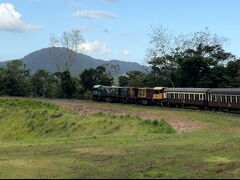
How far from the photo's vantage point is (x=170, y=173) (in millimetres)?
10188

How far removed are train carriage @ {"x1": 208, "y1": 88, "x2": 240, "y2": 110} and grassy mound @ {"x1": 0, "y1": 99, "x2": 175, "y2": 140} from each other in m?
11.2

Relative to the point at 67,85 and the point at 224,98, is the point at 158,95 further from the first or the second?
the point at 67,85

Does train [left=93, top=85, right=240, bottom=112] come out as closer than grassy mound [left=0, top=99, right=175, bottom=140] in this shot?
No

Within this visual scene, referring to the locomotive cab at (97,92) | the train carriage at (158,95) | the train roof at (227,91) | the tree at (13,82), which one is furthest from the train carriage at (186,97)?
the tree at (13,82)

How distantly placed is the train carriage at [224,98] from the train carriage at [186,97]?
1315 millimetres

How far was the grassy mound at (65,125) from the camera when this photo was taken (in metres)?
26.0

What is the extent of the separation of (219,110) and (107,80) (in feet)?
144

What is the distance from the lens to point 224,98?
35.8m

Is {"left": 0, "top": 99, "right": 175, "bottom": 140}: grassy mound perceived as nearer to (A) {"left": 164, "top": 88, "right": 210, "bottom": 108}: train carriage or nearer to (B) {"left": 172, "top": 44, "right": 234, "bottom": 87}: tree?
(A) {"left": 164, "top": 88, "right": 210, "bottom": 108}: train carriage

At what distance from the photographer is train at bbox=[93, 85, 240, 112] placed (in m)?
35.5

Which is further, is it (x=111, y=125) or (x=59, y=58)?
(x=59, y=58)

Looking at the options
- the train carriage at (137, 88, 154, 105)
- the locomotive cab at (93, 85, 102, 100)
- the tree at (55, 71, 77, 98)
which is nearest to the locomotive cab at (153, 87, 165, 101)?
the train carriage at (137, 88, 154, 105)

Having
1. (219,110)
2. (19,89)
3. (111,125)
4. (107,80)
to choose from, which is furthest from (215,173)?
(19,89)

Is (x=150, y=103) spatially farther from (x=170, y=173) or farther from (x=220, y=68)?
(x=170, y=173)
